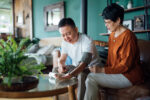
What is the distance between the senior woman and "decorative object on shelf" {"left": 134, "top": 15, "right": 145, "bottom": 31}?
1.62m

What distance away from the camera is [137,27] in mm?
3139

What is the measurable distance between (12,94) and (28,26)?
526 centimetres

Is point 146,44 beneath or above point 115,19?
beneath

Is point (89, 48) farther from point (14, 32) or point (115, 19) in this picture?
point (14, 32)

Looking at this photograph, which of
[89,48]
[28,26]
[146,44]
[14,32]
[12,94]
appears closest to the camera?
[12,94]

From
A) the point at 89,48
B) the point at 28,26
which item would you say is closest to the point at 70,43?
the point at 89,48

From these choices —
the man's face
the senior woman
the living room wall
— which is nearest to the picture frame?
the living room wall

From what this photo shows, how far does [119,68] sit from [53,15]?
154 inches

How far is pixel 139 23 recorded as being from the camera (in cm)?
312

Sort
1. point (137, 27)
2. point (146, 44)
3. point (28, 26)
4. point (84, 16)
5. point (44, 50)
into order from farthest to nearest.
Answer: point (28, 26)
point (44, 50)
point (84, 16)
point (137, 27)
point (146, 44)

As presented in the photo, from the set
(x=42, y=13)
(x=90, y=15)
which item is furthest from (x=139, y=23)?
(x=42, y=13)

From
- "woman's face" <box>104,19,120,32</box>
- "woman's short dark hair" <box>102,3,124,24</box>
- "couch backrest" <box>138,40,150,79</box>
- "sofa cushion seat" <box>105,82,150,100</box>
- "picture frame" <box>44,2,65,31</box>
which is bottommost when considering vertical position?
"sofa cushion seat" <box>105,82,150,100</box>

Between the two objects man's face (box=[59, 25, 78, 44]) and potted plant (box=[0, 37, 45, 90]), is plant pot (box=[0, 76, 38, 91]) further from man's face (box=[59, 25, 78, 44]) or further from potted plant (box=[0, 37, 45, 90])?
man's face (box=[59, 25, 78, 44])

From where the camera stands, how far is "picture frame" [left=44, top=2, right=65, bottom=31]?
4.85 metres
